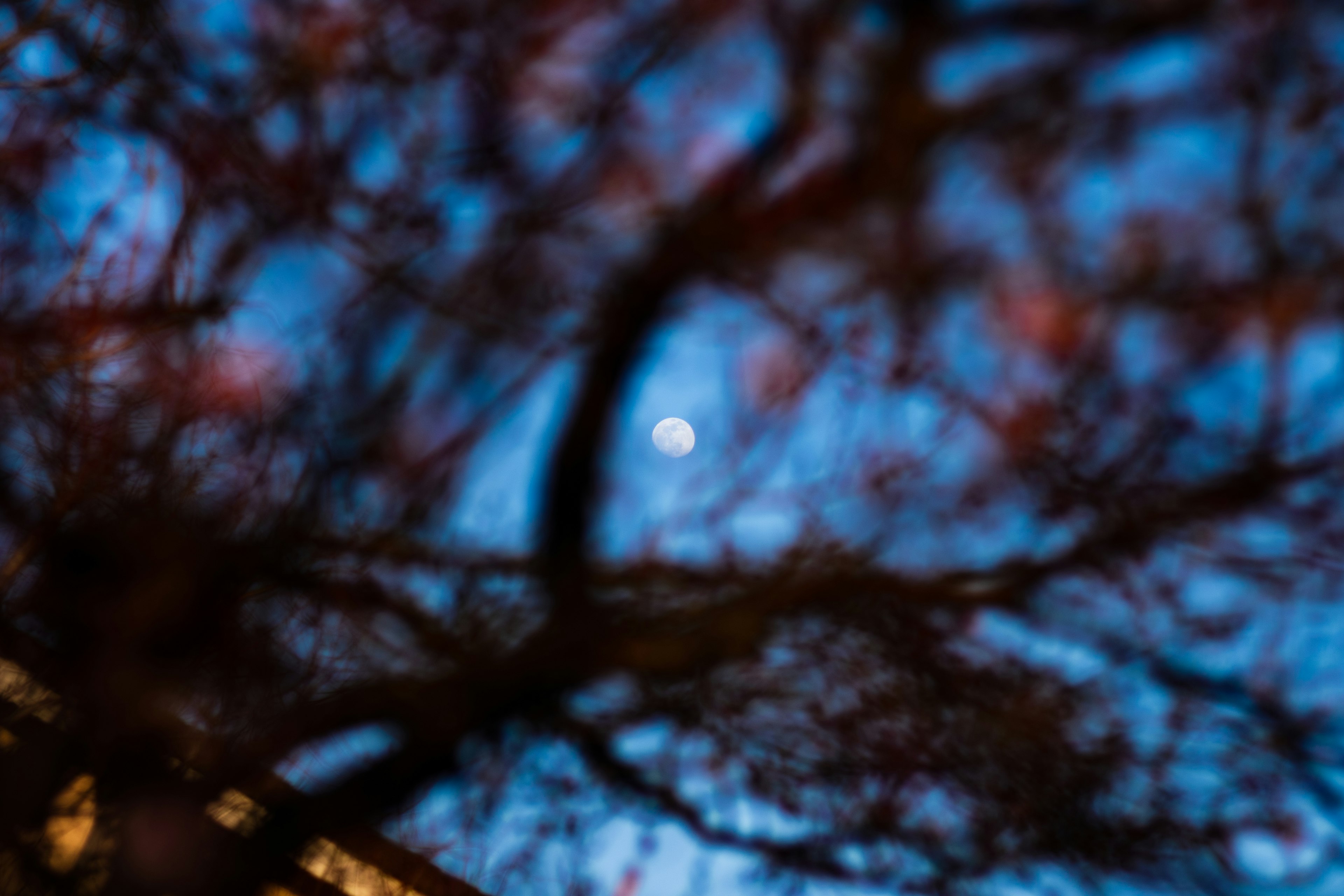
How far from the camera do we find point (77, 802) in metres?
2.63

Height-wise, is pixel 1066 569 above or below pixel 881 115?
below

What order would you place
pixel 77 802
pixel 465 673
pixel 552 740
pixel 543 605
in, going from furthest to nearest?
pixel 552 740 < pixel 543 605 < pixel 465 673 < pixel 77 802

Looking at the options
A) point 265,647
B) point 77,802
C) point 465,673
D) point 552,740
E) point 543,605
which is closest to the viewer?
point 77,802

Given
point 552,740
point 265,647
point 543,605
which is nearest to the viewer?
point 265,647

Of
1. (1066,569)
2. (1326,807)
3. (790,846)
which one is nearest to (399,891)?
(790,846)

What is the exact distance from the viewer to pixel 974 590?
3553mm

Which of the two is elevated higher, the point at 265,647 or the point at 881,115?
the point at 881,115

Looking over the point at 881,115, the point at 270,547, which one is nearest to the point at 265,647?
the point at 270,547

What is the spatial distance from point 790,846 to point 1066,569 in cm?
192

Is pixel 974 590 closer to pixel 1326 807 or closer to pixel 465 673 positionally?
pixel 1326 807

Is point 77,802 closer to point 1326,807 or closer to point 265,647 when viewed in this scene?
point 265,647

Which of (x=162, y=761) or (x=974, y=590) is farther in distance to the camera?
(x=974, y=590)

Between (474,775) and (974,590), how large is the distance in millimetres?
2436

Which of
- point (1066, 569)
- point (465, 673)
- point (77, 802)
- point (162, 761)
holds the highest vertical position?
point (1066, 569)
